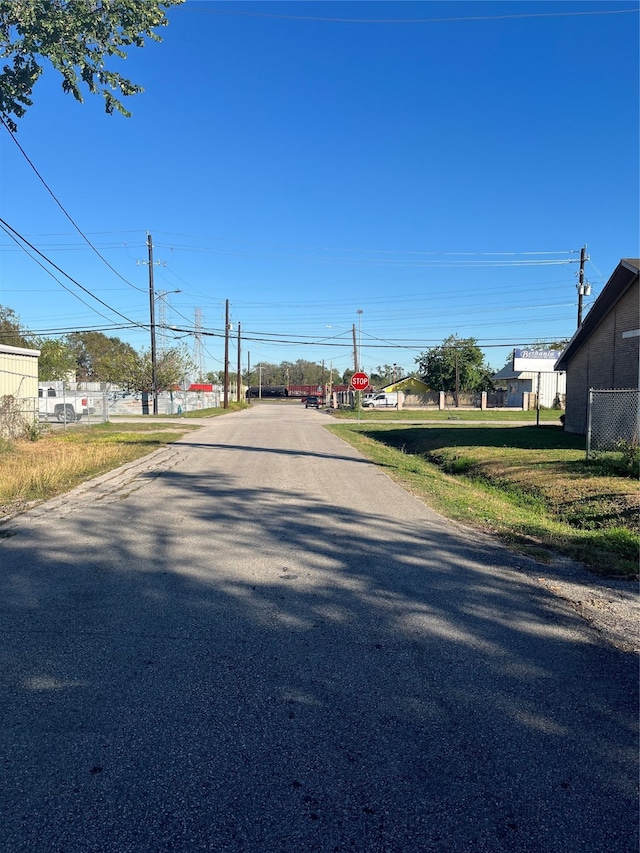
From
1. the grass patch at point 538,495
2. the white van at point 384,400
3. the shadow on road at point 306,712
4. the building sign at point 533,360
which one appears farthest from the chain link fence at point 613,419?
the building sign at point 533,360

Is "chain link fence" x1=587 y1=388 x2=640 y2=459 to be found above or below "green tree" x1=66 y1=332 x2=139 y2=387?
below

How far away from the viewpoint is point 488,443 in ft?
63.2

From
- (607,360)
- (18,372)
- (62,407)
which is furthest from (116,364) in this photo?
(607,360)

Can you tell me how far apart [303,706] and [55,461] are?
12.3m

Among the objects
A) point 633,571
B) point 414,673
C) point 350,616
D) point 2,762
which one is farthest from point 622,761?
point 633,571

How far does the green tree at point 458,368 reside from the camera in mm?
79812

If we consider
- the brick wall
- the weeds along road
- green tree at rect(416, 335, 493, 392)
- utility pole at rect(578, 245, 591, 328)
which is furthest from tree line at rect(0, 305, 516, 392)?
the weeds along road

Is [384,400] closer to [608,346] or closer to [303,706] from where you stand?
[608,346]

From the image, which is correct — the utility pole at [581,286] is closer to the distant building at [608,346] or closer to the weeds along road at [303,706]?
the distant building at [608,346]

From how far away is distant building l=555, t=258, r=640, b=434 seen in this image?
16.8 meters

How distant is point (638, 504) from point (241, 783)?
26.9 feet

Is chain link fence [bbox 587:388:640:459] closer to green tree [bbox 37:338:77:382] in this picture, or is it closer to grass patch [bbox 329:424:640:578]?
grass patch [bbox 329:424:640:578]

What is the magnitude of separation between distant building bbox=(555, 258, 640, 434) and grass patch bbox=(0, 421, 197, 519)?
1357cm

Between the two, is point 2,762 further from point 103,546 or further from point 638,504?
point 638,504
